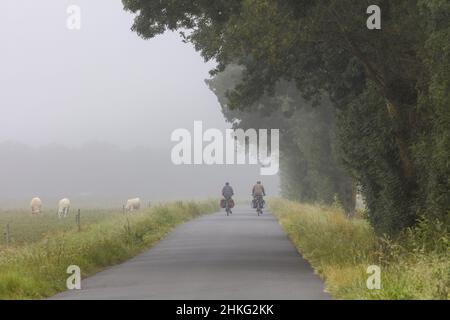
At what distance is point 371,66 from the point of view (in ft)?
70.6

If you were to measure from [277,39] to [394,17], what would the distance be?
273 centimetres

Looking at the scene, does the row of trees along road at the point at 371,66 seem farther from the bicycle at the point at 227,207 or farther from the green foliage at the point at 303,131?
the bicycle at the point at 227,207

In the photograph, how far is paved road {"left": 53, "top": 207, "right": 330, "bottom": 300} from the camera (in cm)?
1503

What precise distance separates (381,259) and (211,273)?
3.65 metres

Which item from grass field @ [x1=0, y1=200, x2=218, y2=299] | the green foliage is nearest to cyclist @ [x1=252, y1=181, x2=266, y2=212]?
the green foliage

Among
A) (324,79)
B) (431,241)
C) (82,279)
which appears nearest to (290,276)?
(431,241)

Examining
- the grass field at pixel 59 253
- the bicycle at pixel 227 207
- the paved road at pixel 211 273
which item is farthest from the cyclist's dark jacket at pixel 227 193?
the paved road at pixel 211 273

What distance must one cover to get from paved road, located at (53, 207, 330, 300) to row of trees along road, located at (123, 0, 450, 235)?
10.3 ft

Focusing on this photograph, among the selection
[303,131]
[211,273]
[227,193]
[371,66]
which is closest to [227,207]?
[227,193]

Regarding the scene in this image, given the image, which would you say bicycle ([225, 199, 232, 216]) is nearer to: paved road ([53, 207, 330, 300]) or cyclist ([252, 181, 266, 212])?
cyclist ([252, 181, 266, 212])

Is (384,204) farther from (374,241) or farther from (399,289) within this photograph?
(399,289)

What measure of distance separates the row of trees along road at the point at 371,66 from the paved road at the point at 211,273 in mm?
3127

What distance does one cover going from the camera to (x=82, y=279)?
1836cm

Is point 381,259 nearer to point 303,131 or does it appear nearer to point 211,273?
point 211,273
